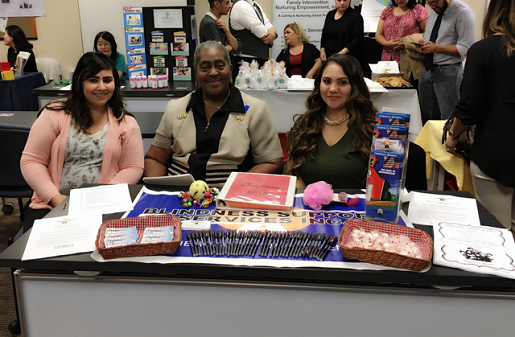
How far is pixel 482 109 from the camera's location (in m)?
2.15

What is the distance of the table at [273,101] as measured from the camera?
151 inches

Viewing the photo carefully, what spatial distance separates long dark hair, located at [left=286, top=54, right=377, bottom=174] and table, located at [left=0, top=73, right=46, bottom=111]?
4539 mm

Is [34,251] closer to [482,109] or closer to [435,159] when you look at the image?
[482,109]

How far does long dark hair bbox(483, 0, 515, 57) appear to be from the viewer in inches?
75.7

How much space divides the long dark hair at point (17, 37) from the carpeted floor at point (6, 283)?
336 cm

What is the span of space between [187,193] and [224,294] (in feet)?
1.57

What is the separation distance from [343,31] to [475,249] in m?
3.96

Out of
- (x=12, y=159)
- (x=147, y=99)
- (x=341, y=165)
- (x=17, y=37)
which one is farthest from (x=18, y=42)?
(x=341, y=165)

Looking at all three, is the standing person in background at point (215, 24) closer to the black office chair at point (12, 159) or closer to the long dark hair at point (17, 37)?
the black office chair at point (12, 159)

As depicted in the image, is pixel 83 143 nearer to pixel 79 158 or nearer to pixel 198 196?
pixel 79 158

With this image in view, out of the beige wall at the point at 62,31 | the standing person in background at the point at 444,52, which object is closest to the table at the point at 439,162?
the standing person in background at the point at 444,52

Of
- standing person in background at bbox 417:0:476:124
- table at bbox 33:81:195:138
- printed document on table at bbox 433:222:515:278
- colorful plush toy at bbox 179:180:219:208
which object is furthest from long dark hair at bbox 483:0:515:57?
table at bbox 33:81:195:138

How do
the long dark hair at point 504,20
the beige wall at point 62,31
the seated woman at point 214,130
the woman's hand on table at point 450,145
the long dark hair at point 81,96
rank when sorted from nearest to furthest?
the long dark hair at point 504,20 → the long dark hair at point 81,96 → the seated woman at point 214,130 → the woman's hand on table at point 450,145 → the beige wall at point 62,31

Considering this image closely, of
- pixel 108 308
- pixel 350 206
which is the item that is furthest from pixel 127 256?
pixel 350 206
